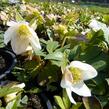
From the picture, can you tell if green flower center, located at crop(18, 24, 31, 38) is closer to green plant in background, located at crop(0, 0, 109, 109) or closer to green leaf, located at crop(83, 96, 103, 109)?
green plant in background, located at crop(0, 0, 109, 109)

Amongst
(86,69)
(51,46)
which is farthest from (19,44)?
(86,69)

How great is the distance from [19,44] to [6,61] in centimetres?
12

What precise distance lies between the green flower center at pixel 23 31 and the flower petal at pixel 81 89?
214 millimetres

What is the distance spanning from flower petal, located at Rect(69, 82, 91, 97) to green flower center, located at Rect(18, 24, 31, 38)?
21cm

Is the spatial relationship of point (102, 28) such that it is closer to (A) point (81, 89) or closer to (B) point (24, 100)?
(A) point (81, 89)

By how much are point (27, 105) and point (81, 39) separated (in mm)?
340

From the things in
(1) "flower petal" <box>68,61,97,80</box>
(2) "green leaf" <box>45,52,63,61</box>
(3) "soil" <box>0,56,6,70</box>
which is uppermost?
(2) "green leaf" <box>45,52,63,61</box>

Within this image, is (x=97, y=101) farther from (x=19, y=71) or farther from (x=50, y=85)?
(x=19, y=71)

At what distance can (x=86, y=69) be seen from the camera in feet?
3.57

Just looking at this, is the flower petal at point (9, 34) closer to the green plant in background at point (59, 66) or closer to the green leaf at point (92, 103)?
the green plant in background at point (59, 66)

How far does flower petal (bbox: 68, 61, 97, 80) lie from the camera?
1.07 metres

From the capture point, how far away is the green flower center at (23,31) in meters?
1.15

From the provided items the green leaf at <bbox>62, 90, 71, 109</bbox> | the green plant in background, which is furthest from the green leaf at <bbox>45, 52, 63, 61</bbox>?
the green leaf at <bbox>62, 90, 71, 109</bbox>

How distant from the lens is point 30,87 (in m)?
1.15
